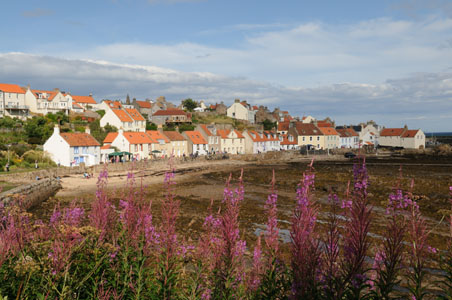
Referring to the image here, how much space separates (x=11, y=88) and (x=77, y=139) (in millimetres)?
45548

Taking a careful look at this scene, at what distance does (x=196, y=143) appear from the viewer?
94.2 meters

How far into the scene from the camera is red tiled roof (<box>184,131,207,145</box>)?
308 ft

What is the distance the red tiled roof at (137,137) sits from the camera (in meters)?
74.3

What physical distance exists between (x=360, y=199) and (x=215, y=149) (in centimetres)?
9723

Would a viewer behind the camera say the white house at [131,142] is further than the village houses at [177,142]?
No

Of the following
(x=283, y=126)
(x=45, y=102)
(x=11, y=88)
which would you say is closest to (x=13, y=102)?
(x=11, y=88)

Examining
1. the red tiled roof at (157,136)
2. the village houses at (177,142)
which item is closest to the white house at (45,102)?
the red tiled roof at (157,136)

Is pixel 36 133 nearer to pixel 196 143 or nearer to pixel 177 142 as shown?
pixel 177 142

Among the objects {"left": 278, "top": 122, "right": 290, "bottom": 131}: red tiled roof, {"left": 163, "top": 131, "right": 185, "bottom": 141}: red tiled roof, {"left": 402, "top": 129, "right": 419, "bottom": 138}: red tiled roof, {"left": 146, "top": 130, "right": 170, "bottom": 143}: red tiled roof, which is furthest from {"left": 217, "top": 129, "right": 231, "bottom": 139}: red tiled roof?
{"left": 402, "top": 129, "right": 419, "bottom": 138}: red tiled roof

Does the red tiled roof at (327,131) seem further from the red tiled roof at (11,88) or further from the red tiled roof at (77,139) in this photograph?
the red tiled roof at (11,88)

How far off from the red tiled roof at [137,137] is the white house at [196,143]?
14.3 metres

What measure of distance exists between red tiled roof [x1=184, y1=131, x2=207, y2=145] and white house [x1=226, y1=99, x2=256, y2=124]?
1831 inches

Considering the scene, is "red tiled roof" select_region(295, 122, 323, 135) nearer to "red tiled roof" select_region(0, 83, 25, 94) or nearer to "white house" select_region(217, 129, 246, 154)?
"white house" select_region(217, 129, 246, 154)

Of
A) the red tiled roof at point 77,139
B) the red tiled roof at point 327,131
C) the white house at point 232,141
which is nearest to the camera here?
the red tiled roof at point 77,139
